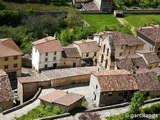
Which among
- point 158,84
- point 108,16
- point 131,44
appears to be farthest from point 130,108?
point 108,16

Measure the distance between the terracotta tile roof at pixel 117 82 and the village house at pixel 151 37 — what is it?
29.6 m

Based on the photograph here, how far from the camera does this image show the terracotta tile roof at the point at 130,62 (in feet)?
273

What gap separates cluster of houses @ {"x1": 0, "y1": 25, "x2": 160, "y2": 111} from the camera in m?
71.1

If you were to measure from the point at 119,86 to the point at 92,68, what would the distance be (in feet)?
63.0

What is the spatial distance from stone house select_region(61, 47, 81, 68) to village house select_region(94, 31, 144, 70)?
8478 millimetres

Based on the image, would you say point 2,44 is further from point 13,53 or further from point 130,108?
point 130,108

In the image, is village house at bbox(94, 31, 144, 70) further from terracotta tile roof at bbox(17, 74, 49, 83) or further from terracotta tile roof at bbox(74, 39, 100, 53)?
terracotta tile roof at bbox(17, 74, 49, 83)

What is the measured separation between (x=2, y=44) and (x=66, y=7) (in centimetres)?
5865

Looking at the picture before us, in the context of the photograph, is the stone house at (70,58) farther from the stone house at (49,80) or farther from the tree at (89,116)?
the tree at (89,116)

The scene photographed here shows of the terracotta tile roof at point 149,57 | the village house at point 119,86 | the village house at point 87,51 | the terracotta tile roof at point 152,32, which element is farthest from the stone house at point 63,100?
the terracotta tile roof at point 152,32

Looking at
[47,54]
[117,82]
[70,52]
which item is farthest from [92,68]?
[117,82]

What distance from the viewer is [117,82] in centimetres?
7181

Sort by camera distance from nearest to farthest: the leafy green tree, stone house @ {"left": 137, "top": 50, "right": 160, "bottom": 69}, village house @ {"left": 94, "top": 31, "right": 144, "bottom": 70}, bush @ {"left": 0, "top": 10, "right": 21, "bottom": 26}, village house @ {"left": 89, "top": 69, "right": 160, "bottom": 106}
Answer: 1. village house @ {"left": 89, "top": 69, "right": 160, "bottom": 106}
2. village house @ {"left": 94, "top": 31, "right": 144, "bottom": 70}
3. stone house @ {"left": 137, "top": 50, "right": 160, "bottom": 69}
4. the leafy green tree
5. bush @ {"left": 0, "top": 10, "right": 21, "bottom": 26}

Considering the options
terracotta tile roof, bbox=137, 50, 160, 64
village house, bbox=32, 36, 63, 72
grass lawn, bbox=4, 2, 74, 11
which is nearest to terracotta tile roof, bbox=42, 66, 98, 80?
village house, bbox=32, 36, 63, 72
